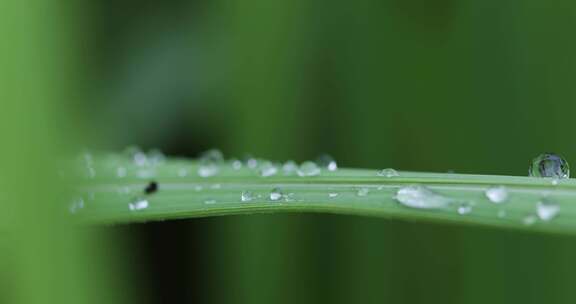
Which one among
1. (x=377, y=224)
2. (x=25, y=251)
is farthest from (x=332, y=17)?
(x=25, y=251)

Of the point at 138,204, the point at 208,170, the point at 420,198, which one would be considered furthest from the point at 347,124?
the point at 420,198

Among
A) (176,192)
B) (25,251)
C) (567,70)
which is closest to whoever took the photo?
(176,192)

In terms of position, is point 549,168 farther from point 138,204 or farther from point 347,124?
point 347,124

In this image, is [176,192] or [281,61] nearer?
[176,192]

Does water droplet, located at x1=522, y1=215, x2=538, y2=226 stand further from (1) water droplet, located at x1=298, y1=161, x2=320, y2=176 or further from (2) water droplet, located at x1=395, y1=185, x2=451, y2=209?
(1) water droplet, located at x1=298, y1=161, x2=320, y2=176

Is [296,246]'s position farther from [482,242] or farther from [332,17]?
[332,17]

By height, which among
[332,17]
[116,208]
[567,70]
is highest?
[332,17]

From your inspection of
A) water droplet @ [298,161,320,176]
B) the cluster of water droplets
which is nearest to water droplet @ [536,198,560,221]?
the cluster of water droplets

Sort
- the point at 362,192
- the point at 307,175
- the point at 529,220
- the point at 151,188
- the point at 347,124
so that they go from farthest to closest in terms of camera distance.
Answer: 1. the point at 347,124
2. the point at 151,188
3. the point at 307,175
4. the point at 362,192
5. the point at 529,220
